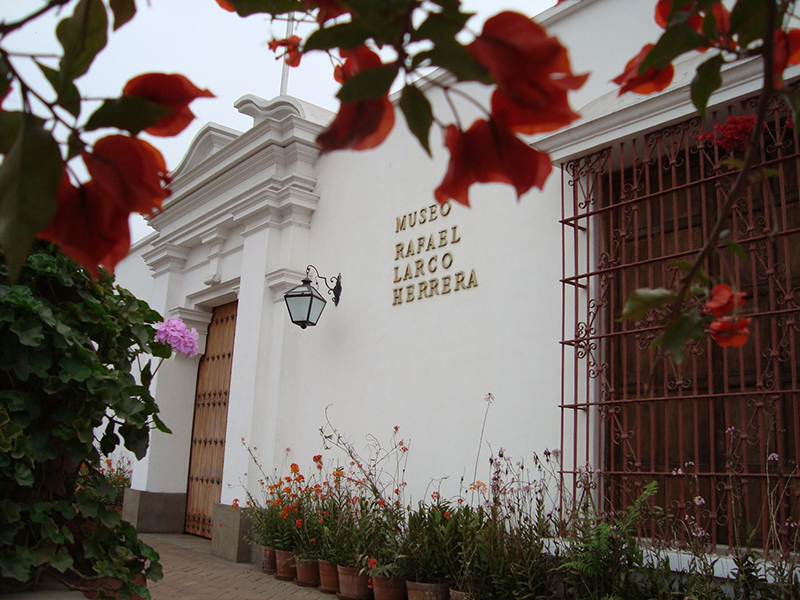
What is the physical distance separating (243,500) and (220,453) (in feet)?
4.83

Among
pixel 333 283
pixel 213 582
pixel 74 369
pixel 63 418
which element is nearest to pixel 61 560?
pixel 63 418

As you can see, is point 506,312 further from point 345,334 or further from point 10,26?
point 10,26

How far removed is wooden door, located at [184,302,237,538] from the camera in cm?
861

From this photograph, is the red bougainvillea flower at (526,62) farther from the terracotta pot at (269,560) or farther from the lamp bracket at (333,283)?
the lamp bracket at (333,283)

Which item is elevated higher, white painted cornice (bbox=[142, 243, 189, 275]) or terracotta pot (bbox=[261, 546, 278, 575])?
white painted cornice (bbox=[142, 243, 189, 275])

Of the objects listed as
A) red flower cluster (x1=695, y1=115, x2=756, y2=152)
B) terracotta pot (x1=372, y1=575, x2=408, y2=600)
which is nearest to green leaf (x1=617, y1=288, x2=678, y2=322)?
red flower cluster (x1=695, y1=115, x2=756, y2=152)

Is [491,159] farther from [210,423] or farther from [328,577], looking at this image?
[210,423]

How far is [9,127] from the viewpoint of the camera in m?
0.61

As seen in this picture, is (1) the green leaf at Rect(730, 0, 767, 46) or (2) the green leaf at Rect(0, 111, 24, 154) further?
(1) the green leaf at Rect(730, 0, 767, 46)

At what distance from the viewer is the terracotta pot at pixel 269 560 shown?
6.27m

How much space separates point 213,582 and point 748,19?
19.4 ft

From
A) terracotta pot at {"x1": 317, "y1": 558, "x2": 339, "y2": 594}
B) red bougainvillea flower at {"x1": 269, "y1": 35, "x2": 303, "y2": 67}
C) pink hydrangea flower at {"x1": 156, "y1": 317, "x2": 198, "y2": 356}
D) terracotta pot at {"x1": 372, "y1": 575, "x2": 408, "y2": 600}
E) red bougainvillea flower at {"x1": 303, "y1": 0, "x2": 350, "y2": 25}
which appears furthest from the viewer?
terracotta pot at {"x1": 317, "y1": 558, "x2": 339, "y2": 594}

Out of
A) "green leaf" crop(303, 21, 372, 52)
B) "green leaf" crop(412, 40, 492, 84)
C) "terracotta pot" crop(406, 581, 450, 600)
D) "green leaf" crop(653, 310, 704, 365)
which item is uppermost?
"green leaf" crop(303, 21, 372, 52)

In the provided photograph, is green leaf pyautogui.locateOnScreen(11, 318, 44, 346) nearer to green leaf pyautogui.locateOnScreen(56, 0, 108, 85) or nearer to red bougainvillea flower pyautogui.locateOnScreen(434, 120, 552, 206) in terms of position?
green leaf pyautogui.locateOnScreen(56, 0, 108, 85)
